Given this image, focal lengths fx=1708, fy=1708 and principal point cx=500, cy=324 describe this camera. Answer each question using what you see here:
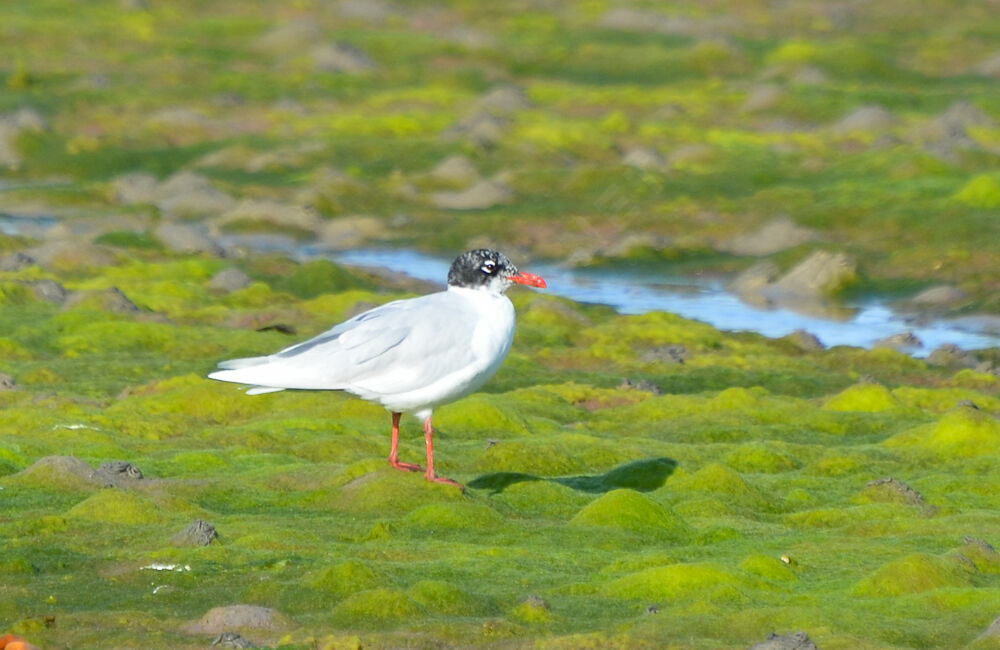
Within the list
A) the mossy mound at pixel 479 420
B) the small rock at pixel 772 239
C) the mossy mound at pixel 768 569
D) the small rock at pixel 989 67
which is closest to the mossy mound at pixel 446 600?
the mossy mound at pixel 768 569

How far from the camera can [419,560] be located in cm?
1734

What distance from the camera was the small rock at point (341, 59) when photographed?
96.8 metres

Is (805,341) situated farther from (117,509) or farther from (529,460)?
(117,509)

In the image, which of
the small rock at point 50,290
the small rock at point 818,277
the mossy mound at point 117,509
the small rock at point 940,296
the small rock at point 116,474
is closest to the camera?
the mossy mound at point 117,509

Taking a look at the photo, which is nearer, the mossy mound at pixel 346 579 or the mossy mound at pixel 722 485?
the mossy mound at pixel 346 579

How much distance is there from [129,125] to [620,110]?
80.0 feet

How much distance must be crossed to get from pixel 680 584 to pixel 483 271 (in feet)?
14.7

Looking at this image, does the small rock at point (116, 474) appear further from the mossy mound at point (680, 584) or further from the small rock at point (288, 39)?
the small rock at point (288, 39)

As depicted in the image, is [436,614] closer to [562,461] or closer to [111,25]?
[562,461]

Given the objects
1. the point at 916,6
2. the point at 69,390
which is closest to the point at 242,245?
the point at 69,390

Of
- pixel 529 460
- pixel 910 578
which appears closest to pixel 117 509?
pixel 529 460

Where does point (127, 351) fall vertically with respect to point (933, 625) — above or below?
below

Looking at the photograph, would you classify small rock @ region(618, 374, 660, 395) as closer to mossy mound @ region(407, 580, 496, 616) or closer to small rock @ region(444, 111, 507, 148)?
mossy mound @ region(407, 580, 496, 616)

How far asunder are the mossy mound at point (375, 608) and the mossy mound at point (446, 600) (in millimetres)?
177
